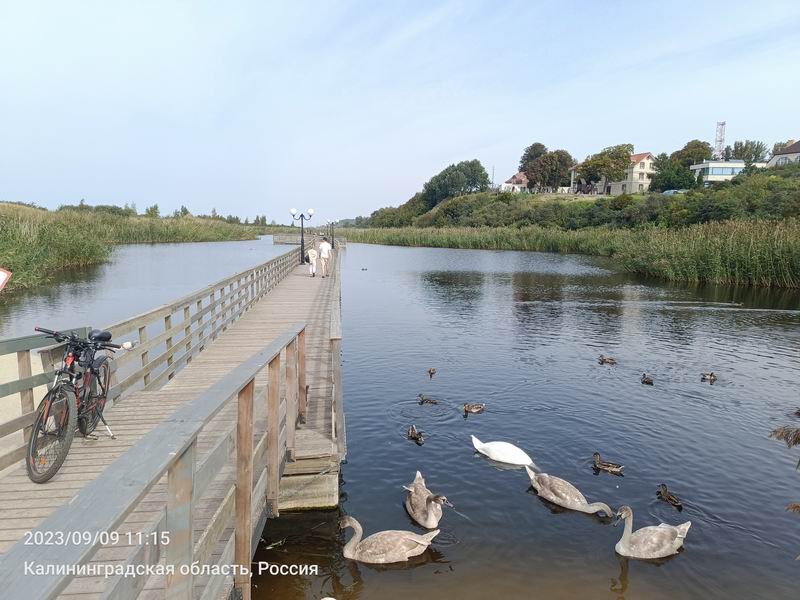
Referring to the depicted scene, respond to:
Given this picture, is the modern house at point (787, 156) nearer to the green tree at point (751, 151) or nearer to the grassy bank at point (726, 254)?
the green tree at point (751, 151)

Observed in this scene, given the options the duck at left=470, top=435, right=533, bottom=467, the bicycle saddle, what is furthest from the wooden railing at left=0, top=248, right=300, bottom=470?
Result: the duck at left=470, top=435, right=533, bottom=467

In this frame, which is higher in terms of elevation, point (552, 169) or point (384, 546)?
point (552, 169)

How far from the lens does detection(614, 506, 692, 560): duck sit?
6.42 m

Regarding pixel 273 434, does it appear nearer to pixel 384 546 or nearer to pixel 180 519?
pixel 384 546

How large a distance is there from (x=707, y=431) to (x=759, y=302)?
18524mm

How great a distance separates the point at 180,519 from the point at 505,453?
700 centimetres

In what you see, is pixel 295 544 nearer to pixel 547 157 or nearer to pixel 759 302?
pixel 759 302

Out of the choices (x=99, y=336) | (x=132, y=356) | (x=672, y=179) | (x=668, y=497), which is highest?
(x=672, y=179)

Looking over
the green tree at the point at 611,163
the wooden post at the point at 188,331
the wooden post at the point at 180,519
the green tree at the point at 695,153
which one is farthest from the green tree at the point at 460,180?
the wooden post at the point at 180,519

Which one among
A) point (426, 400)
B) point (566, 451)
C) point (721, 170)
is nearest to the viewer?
point (566, 451)

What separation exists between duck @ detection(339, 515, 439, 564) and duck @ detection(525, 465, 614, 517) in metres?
2.18

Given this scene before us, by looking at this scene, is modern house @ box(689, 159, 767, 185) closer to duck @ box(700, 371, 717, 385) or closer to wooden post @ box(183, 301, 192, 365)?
duck @ box(700, 371, 717, 385)

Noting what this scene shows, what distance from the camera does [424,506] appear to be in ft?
23.1

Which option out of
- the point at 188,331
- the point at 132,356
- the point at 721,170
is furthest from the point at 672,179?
the point at 132,356
